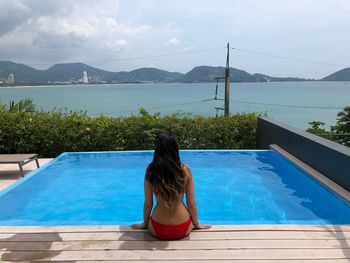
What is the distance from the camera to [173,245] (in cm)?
324

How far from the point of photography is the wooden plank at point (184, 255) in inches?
119

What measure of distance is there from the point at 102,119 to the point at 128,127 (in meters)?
0.96

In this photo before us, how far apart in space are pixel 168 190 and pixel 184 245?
58 cm

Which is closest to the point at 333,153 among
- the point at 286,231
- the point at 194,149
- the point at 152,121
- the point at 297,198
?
the point at 297,198

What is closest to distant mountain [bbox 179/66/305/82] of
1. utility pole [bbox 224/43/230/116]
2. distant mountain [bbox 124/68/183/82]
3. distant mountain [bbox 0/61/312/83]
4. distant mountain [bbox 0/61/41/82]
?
distant mountain [bbox 0/61/312/83]

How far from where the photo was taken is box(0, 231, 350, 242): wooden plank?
11.2 ft

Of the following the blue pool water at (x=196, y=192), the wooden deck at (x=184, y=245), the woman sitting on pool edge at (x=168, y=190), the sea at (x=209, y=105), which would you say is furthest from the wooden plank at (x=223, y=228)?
the sea at (x=209, y=105)

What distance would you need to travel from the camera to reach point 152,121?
9.76 meters

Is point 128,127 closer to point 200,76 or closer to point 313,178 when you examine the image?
point 313,178

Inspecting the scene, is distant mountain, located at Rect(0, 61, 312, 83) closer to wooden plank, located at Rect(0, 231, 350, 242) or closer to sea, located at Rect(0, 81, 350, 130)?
sea, located at Rect(0, 81, 350, 130)

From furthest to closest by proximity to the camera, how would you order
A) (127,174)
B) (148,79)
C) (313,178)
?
1. (148,79)
2. (127,174)
3. (313,178)

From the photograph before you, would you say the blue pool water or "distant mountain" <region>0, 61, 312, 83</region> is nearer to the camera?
the blue pool water

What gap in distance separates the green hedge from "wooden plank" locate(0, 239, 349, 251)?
21.0 ft

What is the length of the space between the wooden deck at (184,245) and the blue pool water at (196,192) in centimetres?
135
